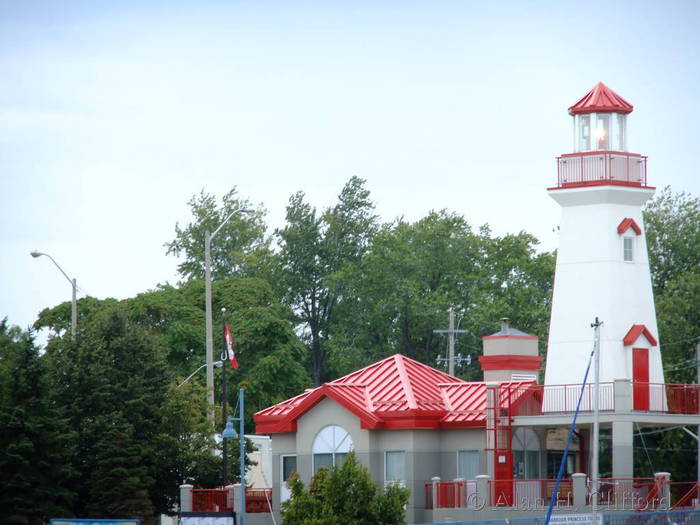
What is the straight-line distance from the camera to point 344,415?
2042 inches

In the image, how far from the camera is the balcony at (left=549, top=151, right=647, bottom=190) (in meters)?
50.6

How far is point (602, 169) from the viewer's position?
50688mm

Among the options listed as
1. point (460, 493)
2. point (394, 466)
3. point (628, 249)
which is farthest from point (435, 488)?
point (628, 249)

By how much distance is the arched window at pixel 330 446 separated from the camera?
5181 centimetres

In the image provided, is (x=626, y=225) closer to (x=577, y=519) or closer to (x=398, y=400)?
(x=398, y=400)

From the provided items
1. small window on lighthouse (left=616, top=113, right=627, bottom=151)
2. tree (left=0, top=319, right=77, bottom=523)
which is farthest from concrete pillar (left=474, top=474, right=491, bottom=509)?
tree (left=0, top=319, right=77, bottom=523)

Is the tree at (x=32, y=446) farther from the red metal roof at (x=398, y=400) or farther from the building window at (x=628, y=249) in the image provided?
the building window at (x=628, y=249)

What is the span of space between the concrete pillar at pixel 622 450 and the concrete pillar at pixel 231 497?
13.5 meters

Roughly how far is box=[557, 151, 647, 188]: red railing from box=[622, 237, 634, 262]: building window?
185 centimetres

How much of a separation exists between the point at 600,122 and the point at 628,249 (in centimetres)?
441

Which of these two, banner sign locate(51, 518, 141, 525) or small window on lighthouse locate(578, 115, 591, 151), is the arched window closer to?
banner sign locate(51, 518, 141, 525)

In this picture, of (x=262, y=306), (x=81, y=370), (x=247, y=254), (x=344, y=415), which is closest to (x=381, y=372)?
(x=344, y=415)

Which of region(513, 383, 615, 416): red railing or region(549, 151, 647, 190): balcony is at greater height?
region(549, 151, 647, 190): balcony

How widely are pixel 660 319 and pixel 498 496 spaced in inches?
1000
